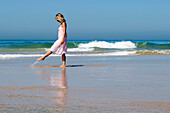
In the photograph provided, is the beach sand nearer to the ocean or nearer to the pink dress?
the pink dress

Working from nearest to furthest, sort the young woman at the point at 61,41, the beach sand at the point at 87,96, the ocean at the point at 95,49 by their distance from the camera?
the beach sand at the point at 87,96, the young woman at the point at 61,41, the ocean at the point at 95,49

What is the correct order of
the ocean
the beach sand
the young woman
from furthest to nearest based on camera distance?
the ocean, the young woman, the beach sand

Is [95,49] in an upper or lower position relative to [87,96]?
lower

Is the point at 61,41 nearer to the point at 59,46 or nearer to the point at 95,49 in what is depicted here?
the point at 59,46

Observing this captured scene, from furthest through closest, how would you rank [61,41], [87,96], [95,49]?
[95,49] < [61,41] < [87,96]

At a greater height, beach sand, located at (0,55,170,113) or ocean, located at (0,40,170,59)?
beach sand, located at (0,55,170,113)

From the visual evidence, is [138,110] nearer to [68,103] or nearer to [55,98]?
[68,103]

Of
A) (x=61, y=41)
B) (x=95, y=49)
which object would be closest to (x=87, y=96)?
(x=61, y=41)

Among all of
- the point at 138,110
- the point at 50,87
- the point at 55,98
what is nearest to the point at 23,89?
the point at 50,87

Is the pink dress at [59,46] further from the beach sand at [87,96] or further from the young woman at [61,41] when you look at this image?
the beach sand at [87,96]

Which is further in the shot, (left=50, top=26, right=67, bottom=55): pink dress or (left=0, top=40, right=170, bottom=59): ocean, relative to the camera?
(left=0, top=40, right=170, bottom=59): ocean

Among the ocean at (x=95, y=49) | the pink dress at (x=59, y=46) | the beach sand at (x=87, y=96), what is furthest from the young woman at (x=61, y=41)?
the ocean at (x=95, y=49)

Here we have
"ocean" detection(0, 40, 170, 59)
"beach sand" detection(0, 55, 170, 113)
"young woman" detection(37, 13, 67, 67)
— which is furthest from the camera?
"ocean" detection(0, 40, 170, 59)

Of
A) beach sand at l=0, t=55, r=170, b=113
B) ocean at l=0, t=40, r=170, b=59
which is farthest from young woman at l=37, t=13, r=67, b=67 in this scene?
ocean at l=0, t=40, r=170, b=59
